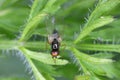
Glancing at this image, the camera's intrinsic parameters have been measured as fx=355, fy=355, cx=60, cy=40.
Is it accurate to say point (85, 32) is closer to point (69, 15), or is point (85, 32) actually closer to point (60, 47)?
point (60, 47)

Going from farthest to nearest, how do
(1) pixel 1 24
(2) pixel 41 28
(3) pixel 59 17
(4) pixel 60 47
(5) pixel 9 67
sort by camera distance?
(5) pixel 9 67 < (3) pixel 59 17 < (1) pixel 1 24 < (2) pixel 41 28 < (4) pixel 60 47

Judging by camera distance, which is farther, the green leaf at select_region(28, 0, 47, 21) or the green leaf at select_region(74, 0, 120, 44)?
the green leaf at select_region(28, 0, 47, 21)

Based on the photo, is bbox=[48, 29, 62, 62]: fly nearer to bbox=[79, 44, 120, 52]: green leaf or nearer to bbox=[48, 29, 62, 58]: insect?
bbox=[48, 29, 62, 58]: insect

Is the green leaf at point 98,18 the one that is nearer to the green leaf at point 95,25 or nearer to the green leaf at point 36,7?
the green leaf at point 95,25

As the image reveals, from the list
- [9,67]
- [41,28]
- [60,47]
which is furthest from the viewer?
[9,67]

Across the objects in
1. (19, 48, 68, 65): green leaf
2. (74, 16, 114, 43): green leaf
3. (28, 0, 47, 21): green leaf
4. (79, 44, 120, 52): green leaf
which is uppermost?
(28, 0, 47, 21): green leaf

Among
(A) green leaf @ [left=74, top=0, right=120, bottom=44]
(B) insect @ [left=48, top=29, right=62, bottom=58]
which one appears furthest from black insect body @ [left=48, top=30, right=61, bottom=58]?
(A) green leaf @ [left=74, top=0, right=120, bottom=44]

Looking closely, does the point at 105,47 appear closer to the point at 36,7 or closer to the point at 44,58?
the point at 44,58

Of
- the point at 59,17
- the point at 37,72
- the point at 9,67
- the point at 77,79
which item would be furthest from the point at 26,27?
the point at 9,67

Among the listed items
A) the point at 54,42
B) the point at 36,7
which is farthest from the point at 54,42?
the point at 36,7
